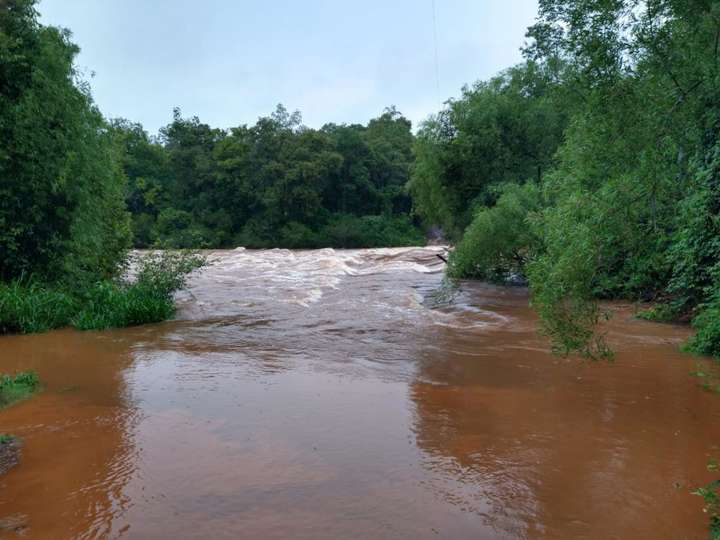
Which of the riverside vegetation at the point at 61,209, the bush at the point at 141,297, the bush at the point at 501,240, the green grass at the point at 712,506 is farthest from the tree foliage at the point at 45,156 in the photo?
the green grass at the point at 712,506

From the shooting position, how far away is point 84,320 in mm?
13133

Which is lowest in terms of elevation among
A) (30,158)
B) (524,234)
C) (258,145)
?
(524,234)

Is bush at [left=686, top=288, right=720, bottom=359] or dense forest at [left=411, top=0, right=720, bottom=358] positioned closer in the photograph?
dense forest at [left=411, top=0, right=720, bottom=358]

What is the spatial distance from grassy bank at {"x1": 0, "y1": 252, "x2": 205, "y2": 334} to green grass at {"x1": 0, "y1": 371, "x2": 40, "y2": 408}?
14.2ft

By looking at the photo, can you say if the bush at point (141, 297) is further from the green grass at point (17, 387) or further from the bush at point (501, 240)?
the bush at point (501, 240)

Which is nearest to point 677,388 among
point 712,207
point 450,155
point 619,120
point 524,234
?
point 712,207

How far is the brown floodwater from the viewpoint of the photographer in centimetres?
471

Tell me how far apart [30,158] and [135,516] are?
11404 mm

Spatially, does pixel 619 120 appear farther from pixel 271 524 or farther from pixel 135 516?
pixel 135 516

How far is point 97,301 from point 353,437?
967cm

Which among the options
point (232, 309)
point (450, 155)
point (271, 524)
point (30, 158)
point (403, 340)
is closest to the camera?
point (271, 524)

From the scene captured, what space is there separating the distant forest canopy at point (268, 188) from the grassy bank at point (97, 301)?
35137 millimetres

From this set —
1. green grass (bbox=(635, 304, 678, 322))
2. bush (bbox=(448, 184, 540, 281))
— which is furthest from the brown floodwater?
bush (bbox=(448, 184, 540, 281))

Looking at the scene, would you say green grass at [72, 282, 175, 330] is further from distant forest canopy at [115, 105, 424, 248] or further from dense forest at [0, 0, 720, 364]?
distant forest canopy at [115, 105, 424, 248]
